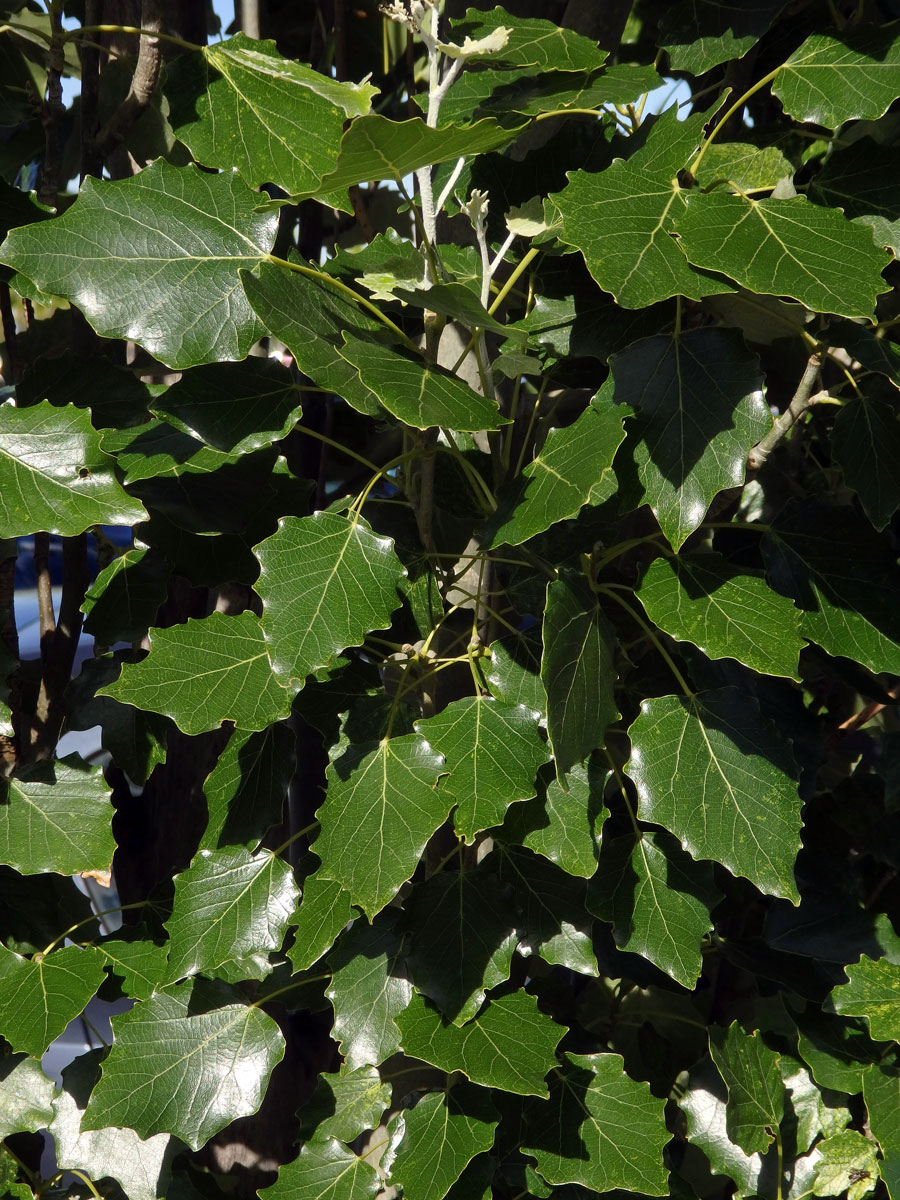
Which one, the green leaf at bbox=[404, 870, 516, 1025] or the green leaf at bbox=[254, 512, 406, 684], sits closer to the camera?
the green leaf at bbox=[254, 512, 406, 684]

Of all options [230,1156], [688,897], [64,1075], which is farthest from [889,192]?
[230,1156]

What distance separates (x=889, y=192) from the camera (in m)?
0.88

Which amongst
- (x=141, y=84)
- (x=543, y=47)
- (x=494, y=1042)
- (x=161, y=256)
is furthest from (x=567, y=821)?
(x=141, y=84)

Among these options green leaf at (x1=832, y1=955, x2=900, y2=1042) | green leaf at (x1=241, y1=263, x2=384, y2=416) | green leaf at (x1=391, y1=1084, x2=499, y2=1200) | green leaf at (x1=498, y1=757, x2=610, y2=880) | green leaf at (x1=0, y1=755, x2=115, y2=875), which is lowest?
green leaf at (x1=391, y1=1084, x2=499, y2=1200)

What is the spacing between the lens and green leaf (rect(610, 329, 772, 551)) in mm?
774

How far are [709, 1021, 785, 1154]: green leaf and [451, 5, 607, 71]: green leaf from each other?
0.89 m

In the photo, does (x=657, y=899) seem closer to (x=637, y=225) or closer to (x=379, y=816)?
(x=379, y=816)

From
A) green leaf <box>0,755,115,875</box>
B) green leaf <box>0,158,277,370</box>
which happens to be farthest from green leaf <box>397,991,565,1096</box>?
green leaf <box>0,158,277,370</box>

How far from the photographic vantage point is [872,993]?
3.01ft

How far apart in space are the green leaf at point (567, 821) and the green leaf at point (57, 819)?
0.37 meters

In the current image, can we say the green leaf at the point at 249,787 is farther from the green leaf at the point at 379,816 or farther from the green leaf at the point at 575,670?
the green leaf at the point at 575,670

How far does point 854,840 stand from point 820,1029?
0.24m

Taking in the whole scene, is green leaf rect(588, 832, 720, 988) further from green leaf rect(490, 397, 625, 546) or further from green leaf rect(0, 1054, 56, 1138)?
green leaf rect(0, 1054, 56, 1138)

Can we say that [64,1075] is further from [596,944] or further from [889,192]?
[889,192]
